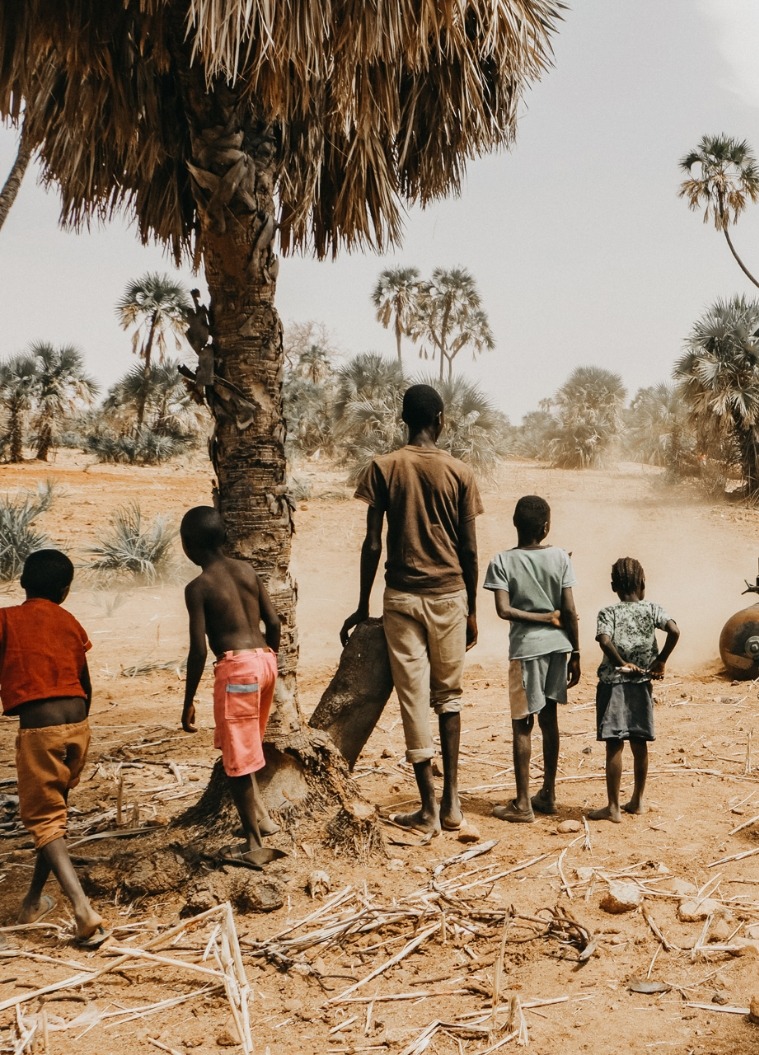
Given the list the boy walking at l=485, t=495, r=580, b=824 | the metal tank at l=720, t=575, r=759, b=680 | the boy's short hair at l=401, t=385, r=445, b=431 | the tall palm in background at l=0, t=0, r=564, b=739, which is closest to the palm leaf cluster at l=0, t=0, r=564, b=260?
the tall palm in background at l=0, t=0, r=564, b=739

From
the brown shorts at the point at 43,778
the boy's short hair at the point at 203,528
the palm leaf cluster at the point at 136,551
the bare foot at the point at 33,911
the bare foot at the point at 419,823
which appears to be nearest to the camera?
the brown shorts at the point at 43,778

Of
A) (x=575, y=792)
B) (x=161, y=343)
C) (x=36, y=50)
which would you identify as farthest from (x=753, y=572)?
(x=161, y=343)

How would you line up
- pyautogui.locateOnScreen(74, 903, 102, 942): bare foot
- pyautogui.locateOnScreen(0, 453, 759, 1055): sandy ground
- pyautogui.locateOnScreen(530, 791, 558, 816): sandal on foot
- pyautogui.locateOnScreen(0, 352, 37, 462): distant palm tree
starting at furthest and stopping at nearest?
pyautogui.locateOnScreen(0, 352, 37, 462): distant palm tree
pyautogui.locateOnScreen(530, 791, 558, 816): sandal on foot
pyautogui.locateOnScreen(74, 903, 102, 942): bare foot
pyautogui.locateOnScreen(0, 453, 759, 1055): sandy ground

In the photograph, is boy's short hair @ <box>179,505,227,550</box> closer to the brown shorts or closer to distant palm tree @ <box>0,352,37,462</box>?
the brown shorts

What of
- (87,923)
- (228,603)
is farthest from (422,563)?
(87,923)

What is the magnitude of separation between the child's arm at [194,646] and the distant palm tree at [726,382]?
18929mm

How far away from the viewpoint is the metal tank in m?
8.20

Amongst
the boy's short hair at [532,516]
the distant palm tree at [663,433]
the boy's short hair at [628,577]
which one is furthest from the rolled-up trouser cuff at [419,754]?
the distant palm tree at [663,433]

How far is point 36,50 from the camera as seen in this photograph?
4148mm

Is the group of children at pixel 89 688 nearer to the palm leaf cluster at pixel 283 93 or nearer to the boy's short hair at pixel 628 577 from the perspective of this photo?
the boy's short hair at pixel 628 577

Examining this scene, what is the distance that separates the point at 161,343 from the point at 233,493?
31.1 metres

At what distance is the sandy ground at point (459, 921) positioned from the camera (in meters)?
2.87

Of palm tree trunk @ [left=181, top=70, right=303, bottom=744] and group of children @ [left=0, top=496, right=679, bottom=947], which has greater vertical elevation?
palm tree trunk @ [left=181, top=70, right=303, bottom=744]

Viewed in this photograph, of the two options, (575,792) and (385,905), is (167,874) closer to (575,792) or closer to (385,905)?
(385,905)
